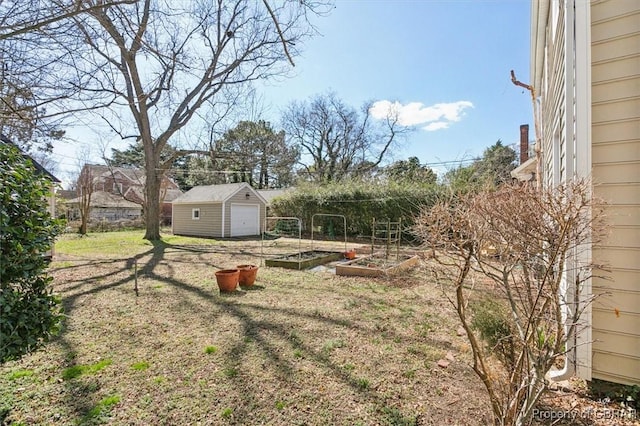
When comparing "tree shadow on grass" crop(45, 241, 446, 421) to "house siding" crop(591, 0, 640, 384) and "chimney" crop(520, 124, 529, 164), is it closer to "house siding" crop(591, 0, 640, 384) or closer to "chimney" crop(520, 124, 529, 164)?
"house siding" crop(591, 0, 640, 384)

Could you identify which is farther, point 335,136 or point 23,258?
point 335,136

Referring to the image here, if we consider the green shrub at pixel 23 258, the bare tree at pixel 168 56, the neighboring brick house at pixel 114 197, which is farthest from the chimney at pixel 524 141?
the neighboring brick house at pixel 114 197

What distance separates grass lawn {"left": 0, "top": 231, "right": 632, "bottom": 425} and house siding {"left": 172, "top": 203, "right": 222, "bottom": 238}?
Answer: 1027cm

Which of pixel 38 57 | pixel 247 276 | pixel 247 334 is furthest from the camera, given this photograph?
pixel 247 276

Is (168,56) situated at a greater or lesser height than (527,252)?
greater

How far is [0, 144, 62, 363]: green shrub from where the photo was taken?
1.86m

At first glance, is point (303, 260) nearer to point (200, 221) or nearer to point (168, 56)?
point (168, 56)

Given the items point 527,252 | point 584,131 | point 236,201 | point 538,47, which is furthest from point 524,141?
point 527,252

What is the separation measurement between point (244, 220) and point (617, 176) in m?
16.2

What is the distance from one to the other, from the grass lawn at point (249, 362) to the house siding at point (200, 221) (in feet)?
33.7

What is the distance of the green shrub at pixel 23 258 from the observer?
186 cm

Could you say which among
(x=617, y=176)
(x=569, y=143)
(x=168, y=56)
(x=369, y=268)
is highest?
(x=168, y=56)

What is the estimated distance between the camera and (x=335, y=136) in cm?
2698

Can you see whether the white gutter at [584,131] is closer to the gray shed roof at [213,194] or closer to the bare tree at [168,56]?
the bare tree at [168,56]
